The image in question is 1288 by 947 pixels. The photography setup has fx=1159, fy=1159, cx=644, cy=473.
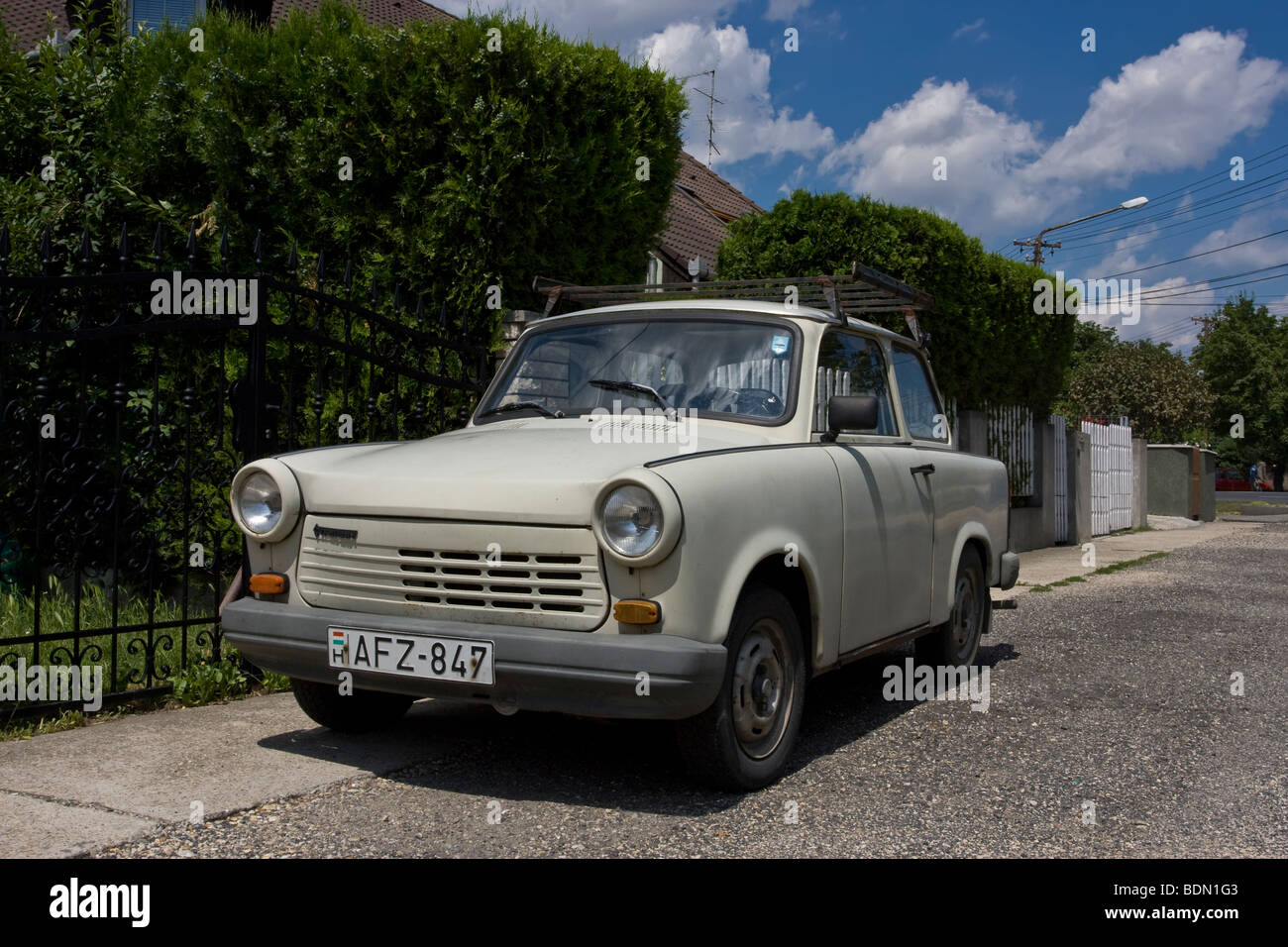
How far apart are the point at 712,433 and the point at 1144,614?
6.37 m

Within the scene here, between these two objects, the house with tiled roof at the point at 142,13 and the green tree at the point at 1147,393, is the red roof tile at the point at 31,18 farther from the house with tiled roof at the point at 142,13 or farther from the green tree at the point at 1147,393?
the green tree at the point at 1147,393

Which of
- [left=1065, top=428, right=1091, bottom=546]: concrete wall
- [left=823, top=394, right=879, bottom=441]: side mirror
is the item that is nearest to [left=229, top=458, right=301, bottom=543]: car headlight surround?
[left=823, top=394, right=879, bottom=441]: side mirror

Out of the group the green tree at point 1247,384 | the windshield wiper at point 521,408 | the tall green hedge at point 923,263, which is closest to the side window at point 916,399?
the windshield wiper at point 521,408

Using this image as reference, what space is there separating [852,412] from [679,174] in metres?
6.93

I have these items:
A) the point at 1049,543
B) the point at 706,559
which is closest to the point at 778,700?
the point at 706,559

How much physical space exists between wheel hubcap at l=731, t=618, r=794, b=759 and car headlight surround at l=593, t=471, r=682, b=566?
605 mm

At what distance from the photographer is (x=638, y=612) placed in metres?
3.56

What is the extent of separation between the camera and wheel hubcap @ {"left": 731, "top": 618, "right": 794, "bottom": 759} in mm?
3977

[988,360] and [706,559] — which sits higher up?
[988,360]

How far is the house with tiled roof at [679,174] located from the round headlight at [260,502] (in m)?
4.35
